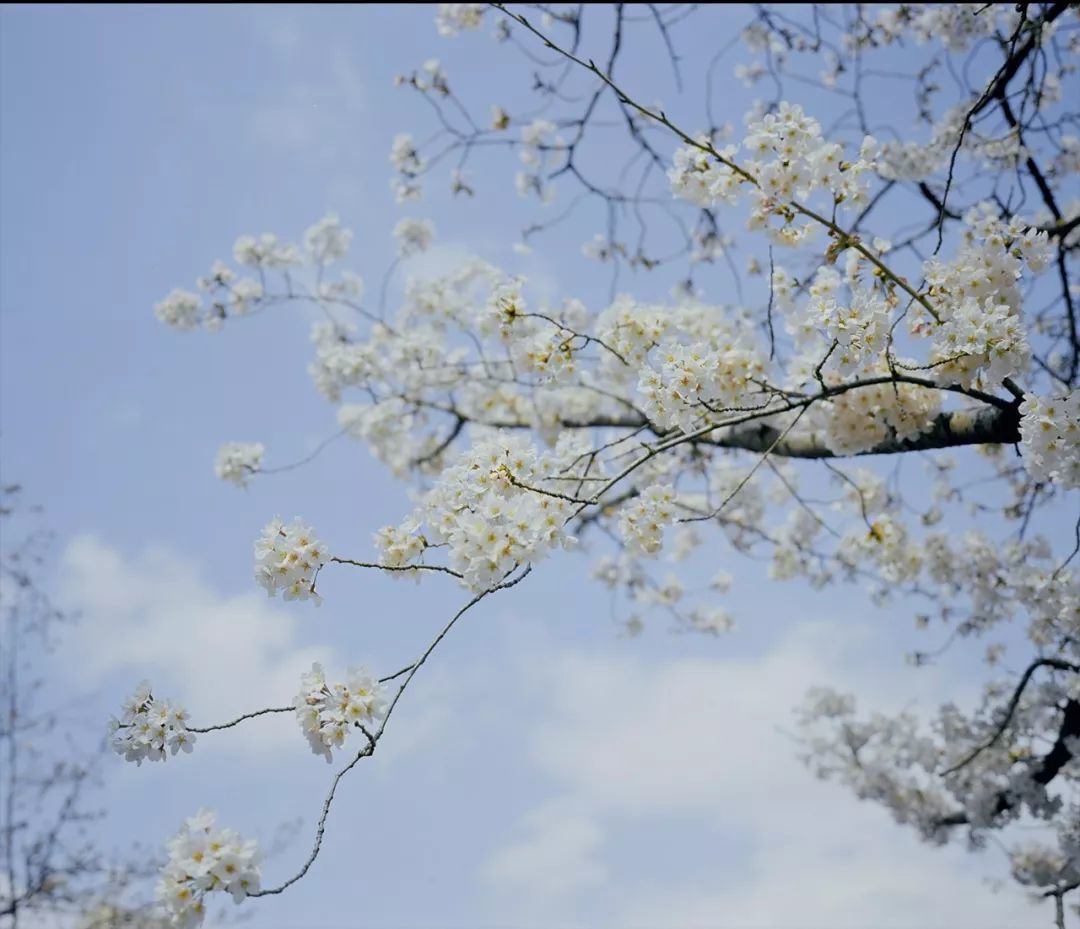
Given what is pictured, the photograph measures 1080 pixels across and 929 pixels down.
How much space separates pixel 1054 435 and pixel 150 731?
8.53 feet

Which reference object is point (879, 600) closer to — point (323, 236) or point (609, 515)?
point (609, 515)

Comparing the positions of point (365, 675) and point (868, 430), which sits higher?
point (868, 430)

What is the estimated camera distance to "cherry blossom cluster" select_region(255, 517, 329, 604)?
220cm

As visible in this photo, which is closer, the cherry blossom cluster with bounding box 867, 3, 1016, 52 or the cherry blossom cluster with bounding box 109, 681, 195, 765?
the cherry blossom cluster with bounding box 109, 681, 195, 765

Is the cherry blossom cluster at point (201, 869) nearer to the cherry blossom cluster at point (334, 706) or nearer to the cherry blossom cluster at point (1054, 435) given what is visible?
the cherry blossom cluster at point (334, 706)

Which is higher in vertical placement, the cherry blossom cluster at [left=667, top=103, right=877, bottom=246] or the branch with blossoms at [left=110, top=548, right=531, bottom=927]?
the cherry blossom cluster at [left=667, top=103, right=877, bottom=246]

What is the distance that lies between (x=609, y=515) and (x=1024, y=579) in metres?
2.39

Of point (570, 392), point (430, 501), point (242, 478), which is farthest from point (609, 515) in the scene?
point (430, 501)

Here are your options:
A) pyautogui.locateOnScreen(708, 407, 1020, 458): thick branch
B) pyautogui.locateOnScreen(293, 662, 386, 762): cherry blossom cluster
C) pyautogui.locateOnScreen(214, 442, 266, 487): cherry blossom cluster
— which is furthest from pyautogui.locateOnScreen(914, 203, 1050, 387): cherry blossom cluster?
pyautogui.locateOnScreen(214, 442, 266, 487): cherry blossom cluster

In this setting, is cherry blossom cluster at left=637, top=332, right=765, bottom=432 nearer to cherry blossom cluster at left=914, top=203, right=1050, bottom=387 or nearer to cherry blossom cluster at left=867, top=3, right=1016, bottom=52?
cherry blossom cluster at left=914, top=203, right=1050, bottom=387

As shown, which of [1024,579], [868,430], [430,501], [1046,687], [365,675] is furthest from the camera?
[1046,687]

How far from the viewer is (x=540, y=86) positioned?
436cm

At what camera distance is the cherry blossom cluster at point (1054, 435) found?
2318 mm

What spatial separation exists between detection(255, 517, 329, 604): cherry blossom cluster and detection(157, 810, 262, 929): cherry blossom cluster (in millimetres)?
634
